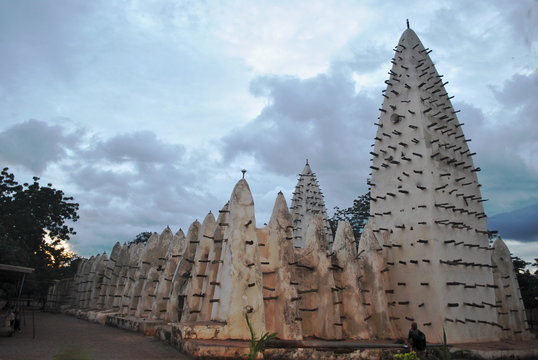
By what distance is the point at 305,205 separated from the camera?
29.0m

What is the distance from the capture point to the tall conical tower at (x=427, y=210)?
50.3ft

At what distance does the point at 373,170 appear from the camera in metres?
19.3

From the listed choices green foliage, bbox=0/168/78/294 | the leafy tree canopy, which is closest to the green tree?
green foliage, bbox=0/168/78/294

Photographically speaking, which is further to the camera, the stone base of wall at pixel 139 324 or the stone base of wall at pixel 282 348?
the stone base of wall at pixel 139 324

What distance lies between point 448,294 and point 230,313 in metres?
8.96

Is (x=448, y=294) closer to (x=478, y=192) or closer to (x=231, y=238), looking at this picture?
(x=478, y=192)

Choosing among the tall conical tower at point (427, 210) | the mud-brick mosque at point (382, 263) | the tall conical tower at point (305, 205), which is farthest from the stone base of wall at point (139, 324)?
the tall conical tower at point (305, 205)

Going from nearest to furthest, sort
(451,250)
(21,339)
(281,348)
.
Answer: (281,348) < (21,339) < (451,250)

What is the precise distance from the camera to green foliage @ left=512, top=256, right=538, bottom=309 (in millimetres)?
27175

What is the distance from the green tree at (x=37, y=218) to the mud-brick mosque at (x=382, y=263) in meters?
20.1

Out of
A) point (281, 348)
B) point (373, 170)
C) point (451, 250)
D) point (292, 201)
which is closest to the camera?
point (281, 348)

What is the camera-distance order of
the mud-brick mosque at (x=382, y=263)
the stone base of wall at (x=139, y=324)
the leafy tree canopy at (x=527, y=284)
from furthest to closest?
the leafy tree canopy at (x=527, y=284)
the stone base of wall at (x=139, y=324)
the mud-brick mosque at (x=382, y=263)

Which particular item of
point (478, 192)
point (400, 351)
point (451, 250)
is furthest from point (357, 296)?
point (478, 192)

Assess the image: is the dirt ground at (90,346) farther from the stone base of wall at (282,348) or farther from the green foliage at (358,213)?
the green foliage at (358,213)
